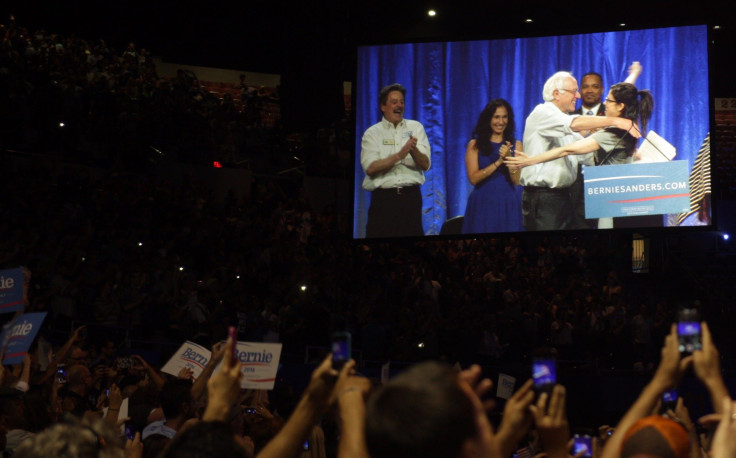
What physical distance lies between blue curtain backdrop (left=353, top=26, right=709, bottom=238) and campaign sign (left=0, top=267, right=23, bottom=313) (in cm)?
534

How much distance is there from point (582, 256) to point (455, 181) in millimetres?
5614

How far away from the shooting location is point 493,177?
10406mm

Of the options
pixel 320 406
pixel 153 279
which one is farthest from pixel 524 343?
pixel 320 406

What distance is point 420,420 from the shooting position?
1.43m

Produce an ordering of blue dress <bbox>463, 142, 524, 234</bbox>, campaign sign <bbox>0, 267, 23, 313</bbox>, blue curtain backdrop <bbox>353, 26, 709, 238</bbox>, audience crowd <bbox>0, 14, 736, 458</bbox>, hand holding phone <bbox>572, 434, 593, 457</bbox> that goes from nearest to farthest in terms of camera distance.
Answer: hand holding phone <bbox>572, 434, 593, 457</bbox> < campaign sign <bbox>0, 267, 23, 313</bbox> < audience crowd <bbox>0, 14, 736, 458</bbox> < blue curtain backdrop <bbox>353, 26, 709, 238</bbox> < blue dress <bbox>463, 142, 524, 234</bbox>

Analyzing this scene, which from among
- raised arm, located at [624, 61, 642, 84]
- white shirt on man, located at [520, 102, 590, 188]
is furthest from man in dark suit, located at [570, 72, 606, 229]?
raised arm, located at [624, 61, 642, 84]

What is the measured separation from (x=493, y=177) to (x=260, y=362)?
194 inches

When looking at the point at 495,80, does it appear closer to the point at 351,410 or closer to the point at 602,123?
the point at 602,123

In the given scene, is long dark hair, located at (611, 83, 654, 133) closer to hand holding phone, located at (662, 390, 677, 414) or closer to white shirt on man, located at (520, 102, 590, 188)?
white shirt on man, located at (520, 102, 590, 188)

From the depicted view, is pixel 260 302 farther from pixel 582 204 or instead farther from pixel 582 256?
pixel 582 256

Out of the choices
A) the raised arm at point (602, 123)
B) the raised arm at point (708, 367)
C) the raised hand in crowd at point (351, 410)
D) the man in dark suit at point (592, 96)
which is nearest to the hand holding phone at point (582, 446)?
the raised arm at point (708, 367)

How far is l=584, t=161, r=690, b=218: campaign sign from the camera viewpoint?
976cm

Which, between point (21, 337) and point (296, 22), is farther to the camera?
point (296, 22)

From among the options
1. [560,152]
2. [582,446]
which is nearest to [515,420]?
[582,446]
